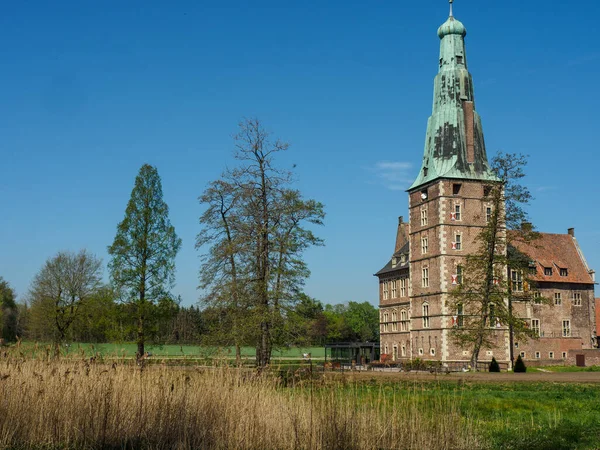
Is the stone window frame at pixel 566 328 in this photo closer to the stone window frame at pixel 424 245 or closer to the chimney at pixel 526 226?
the stone window frame at pixel 424 245

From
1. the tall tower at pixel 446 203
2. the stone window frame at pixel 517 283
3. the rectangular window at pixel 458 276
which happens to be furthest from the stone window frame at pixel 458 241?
the stone window frame at pixel 517 283

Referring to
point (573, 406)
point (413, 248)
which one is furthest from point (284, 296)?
point (413, 248)

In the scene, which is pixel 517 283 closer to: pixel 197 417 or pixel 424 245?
pixel 424 245

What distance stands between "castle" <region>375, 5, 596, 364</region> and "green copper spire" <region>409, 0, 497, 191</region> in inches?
3.2

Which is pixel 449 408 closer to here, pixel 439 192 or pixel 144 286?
pixel 144 286

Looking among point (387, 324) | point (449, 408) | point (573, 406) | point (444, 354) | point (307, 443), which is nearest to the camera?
point (307, 443)

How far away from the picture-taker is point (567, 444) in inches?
458

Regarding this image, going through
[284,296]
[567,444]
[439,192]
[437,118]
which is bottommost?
[567,444]

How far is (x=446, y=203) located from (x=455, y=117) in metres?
7.44

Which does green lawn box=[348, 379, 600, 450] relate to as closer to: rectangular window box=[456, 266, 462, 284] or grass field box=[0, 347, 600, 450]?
grass field box=[0, 347, 600, 450]

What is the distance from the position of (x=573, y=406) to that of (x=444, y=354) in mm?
34956

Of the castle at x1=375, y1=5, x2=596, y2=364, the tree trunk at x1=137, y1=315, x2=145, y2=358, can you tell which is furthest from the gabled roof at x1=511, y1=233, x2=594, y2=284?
the tree trunk at x1=137, y1=315, x2=145, y2=358

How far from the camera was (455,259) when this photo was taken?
173 feet

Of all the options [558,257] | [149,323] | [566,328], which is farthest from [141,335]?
[558,257]
